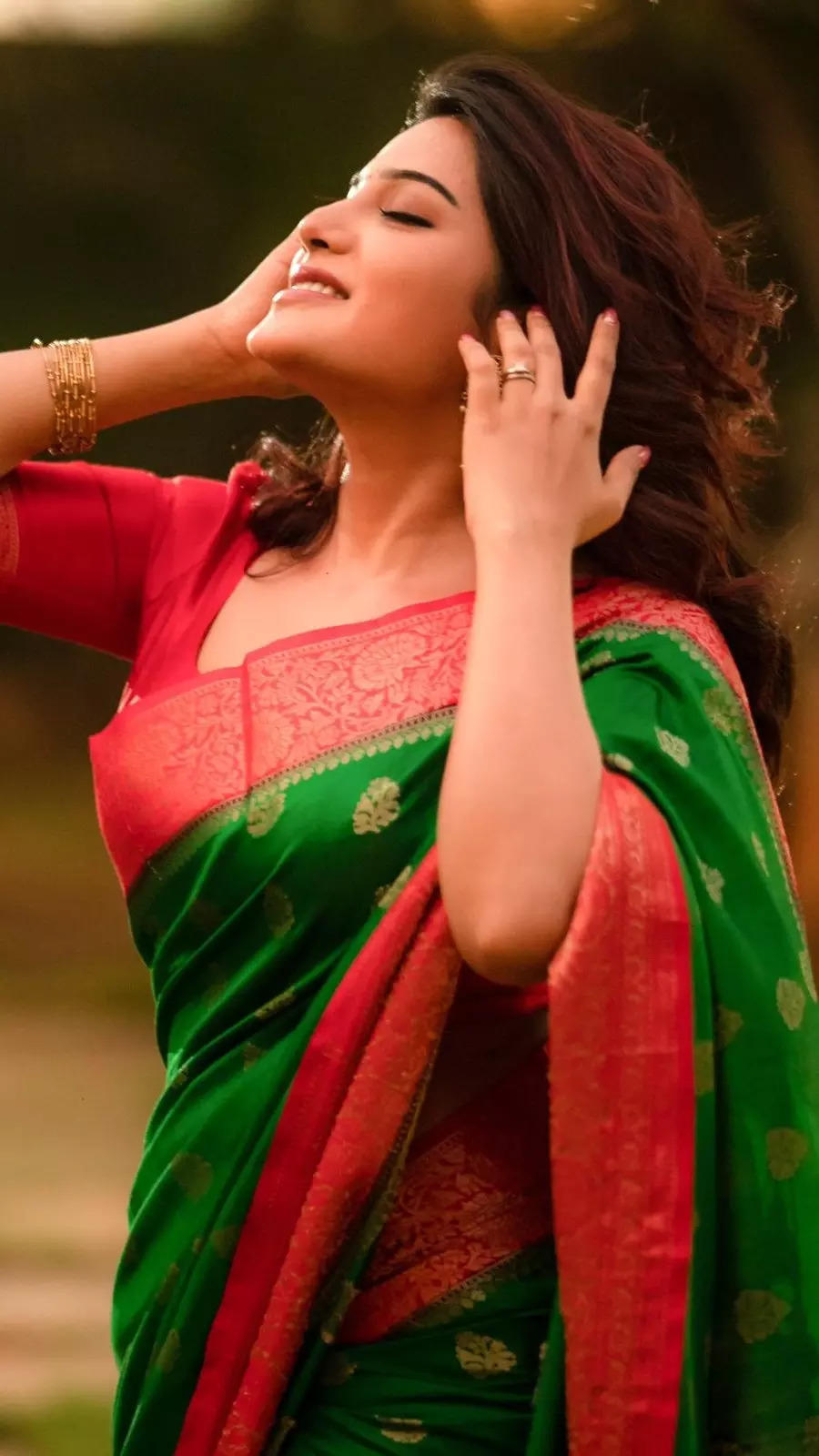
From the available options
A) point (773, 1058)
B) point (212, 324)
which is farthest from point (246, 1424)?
point (212, 324)

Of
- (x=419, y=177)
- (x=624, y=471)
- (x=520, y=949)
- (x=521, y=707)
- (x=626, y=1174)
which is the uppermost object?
(x=419, y=177)

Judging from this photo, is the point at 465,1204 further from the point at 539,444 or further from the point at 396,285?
the point at 396,285

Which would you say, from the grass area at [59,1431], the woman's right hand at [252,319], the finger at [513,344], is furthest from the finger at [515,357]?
the grass area at [59,1431]

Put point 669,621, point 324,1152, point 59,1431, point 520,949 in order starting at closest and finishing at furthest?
point 520,949
point 324,1152
point 669,621
point 59,1431

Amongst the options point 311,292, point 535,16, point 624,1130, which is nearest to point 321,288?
point 311,292

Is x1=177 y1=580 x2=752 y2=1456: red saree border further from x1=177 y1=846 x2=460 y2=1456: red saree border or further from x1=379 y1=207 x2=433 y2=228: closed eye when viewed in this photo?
x1=379 y1=207 x2=433 y2=228: closed eye

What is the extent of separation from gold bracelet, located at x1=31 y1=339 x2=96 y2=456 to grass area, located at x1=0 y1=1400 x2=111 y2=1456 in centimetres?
140

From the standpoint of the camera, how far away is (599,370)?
3.76 ft

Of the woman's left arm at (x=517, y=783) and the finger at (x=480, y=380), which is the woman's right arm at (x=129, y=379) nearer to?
the finger at (x=480, y=380)

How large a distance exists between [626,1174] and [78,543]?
62 centimetres

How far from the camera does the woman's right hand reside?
134 centimetres

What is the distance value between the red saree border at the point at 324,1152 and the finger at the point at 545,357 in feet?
1.00

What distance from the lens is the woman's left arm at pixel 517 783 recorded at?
3.20 feet

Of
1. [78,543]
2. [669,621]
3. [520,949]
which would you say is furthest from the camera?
[78,543]
